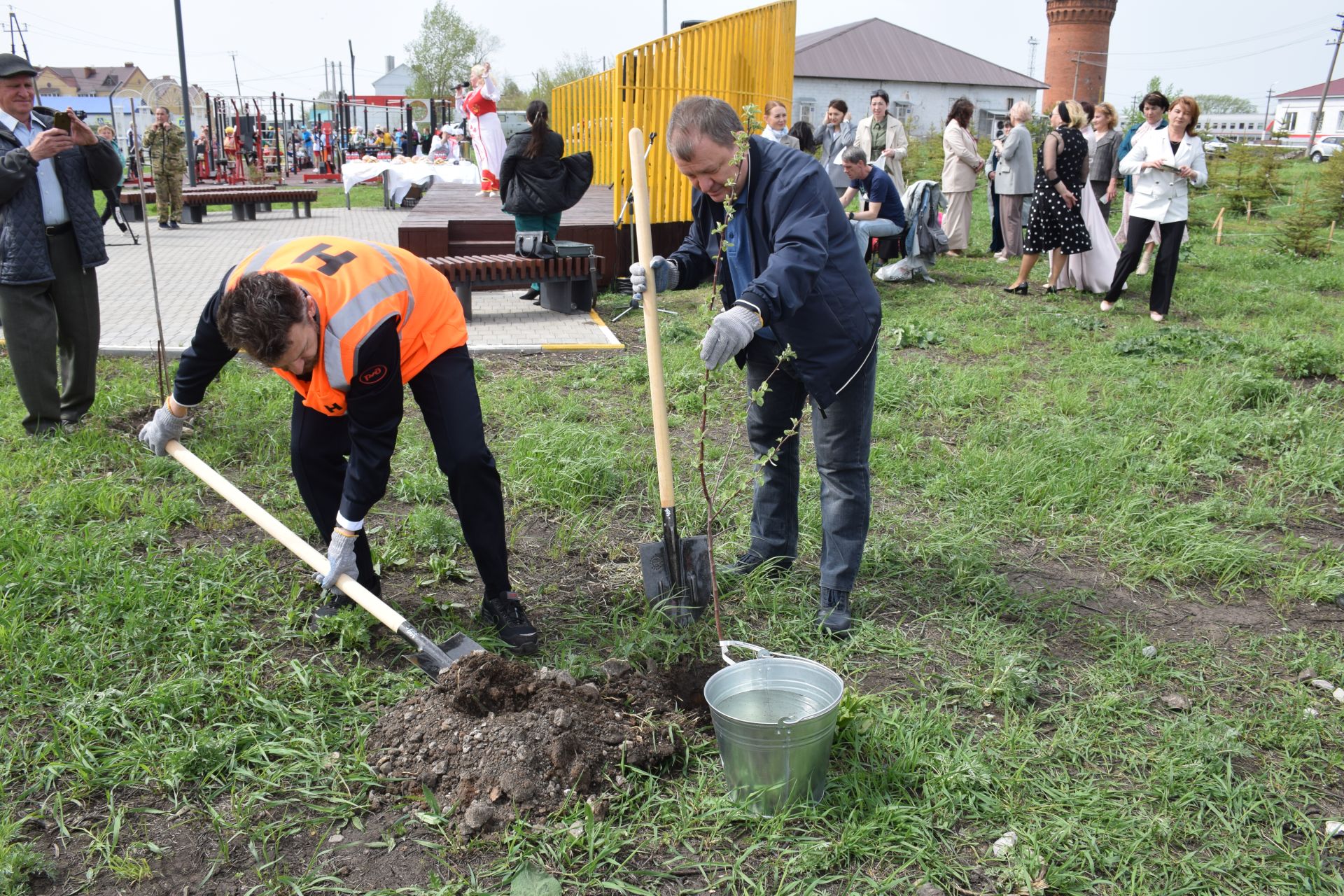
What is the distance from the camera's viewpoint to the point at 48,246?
487cm

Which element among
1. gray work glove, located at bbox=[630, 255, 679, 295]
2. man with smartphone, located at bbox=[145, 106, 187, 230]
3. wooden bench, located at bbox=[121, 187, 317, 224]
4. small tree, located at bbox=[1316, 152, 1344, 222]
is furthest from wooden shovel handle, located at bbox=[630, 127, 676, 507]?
small tree, located at bbox=[1316, 152, 1344, 222]

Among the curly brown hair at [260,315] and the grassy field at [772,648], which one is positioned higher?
the curly brown hair at [260,315]

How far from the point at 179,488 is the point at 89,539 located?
0.69m

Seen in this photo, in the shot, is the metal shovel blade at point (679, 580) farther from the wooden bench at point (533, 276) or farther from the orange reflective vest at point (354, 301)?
the wooden bench at point (533, 276)

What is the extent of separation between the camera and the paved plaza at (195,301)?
7.54 m

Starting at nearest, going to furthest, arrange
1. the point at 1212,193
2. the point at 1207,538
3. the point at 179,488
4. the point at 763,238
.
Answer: the point at 763,238
the point at 1207,538
the point at 179,488
the point at 1212,193

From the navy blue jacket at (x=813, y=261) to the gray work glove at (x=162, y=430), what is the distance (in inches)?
78.4

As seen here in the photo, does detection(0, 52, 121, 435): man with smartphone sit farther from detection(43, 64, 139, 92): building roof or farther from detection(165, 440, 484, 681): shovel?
detection(43, 64, 139, 92): building roof

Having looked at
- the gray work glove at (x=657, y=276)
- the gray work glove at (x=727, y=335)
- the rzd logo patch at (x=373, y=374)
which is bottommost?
the rzd logo patch at (x=373, y=374)

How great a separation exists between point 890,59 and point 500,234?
51.8m

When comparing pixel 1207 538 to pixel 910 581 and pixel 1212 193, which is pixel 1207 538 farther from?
pixel 1212 193

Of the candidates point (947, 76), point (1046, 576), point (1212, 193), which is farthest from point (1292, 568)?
point (947, 76)

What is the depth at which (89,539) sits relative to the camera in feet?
12.5

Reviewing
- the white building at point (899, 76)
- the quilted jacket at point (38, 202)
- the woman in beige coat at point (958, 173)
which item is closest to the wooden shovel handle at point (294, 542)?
the quilted jacket at point (38, 202)
